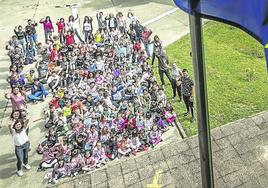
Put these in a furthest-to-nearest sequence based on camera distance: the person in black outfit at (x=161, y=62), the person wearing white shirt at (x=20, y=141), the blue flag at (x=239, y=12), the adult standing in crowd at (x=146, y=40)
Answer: the adult standing in crowd at (x=146, y=40)
the person in black outfit at (x=161, y=62)
the person wearing white shirt at (x=20, y=141)
the blue flag at (x=239, y=12)

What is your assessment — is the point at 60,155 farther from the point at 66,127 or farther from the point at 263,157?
the point at 263,157

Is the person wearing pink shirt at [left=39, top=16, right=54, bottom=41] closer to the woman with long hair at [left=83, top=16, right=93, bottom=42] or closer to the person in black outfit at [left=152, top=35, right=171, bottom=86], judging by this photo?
the woman with long hair at [left=83, top=16, right=93, bottom=42]

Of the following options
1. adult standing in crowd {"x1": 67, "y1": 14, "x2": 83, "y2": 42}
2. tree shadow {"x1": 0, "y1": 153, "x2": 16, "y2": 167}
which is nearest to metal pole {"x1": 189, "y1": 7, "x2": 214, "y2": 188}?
tree shadow {"x1": 0, "y1": 153, "x2": 16, "y2": 167}

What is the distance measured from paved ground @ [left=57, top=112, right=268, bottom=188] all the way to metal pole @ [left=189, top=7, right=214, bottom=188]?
5801 mm

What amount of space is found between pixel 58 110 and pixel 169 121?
3.45m

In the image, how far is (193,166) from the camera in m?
9.47

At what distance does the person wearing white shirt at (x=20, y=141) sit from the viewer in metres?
9.57

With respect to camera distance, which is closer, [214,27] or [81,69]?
[81,69]

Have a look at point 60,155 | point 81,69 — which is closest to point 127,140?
point 60,155

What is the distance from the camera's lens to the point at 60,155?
10.2 m

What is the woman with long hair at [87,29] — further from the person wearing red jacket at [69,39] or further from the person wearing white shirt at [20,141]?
the person wearing white shirt at [20,141]

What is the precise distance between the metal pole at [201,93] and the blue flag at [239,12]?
0.25 feet

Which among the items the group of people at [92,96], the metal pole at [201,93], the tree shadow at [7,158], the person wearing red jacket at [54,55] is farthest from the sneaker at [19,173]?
the metal pole at [201,93]

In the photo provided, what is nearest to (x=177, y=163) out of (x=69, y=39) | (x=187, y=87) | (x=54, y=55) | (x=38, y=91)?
(x=187, y=87)
